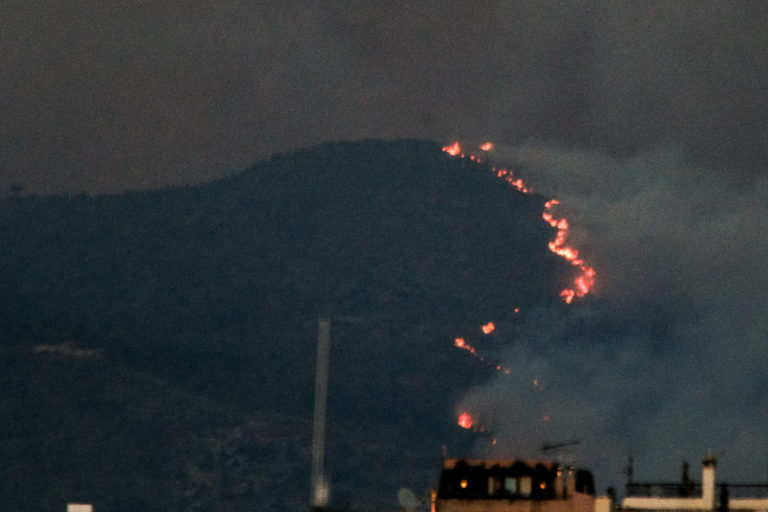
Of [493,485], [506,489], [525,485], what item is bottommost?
[506,489]

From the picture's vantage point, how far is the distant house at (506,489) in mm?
144125

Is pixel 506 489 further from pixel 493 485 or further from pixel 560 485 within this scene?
pixel 560 485

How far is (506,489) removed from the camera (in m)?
146

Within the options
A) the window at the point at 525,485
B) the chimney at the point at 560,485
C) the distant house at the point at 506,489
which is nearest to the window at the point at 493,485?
the distant house at the point at 506,489

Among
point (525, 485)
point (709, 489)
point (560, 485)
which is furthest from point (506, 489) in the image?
point (709, 489)

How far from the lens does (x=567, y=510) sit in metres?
145

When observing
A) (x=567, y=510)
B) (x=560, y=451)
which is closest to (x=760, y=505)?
(x=567, y=510)

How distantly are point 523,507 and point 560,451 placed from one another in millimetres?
39814

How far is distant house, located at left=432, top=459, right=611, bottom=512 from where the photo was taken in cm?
14412

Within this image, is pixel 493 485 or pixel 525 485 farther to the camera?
pixel 525 485

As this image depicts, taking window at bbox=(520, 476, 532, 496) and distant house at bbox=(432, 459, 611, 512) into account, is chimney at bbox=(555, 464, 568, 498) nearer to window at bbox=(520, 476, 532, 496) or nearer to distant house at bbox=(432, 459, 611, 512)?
distant house at bbox=(432, 459, 611, 512)

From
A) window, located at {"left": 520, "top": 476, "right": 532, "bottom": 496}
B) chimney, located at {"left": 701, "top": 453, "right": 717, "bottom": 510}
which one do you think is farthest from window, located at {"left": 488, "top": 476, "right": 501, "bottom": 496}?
chimney, located at {"left": 701, "top": 453, "right": 717, "bottom": 510}

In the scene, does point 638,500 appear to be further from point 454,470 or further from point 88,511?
point 88,511

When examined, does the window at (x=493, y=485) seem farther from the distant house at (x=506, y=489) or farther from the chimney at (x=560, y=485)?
the chimney at (x=560, y=485)
